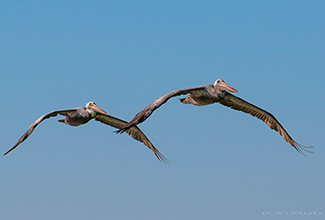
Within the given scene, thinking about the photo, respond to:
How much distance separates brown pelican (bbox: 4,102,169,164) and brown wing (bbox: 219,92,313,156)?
515 cm

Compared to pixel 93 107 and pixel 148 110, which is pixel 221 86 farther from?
pixel 93 107

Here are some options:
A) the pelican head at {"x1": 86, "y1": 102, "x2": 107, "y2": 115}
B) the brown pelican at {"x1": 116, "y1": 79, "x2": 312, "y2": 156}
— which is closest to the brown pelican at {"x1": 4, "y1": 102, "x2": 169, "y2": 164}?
the pelican head at {"x1": 86, "y1": 102, "x2": 107, "y2": 115}

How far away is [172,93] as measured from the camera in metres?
18.5

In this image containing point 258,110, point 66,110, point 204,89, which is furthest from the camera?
point 258,110

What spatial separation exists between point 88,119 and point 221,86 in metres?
6.44

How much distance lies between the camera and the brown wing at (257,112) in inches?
949

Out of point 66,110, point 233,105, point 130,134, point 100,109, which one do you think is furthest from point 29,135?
point 233,105

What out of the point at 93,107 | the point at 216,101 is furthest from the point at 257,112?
the point at 93,107

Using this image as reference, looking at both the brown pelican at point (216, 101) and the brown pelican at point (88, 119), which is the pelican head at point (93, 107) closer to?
the brown pelican at point (88, 119)

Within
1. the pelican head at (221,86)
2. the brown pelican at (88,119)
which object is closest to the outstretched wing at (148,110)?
the pelican head at (221,86)

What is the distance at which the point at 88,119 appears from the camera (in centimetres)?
2412

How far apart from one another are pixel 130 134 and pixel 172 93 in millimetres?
9566

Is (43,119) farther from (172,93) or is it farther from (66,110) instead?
(172,93)

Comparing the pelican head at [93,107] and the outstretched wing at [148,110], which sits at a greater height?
the pelican head at [93,107]
